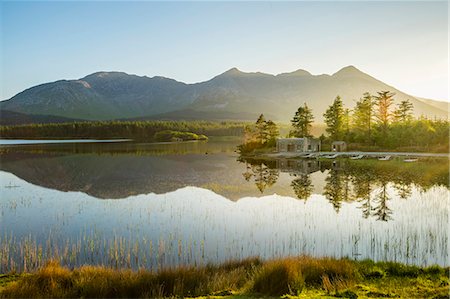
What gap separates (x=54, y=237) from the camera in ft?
58.8

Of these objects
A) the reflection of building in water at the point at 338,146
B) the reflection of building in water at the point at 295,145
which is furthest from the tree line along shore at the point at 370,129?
the reflection of building in water at the point at 295,145

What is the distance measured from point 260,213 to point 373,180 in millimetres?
17089

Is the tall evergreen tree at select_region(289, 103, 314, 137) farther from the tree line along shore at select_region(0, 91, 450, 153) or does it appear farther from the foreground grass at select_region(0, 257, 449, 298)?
the foreground grass at select_region(0, 257, 449, 298)

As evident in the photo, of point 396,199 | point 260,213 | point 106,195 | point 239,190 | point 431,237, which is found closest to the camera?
point 431,237

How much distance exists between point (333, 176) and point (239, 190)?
41.4ft

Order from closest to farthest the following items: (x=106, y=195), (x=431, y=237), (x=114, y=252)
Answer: (x=114, y=252) < (x=431, y=237) < (x=106, y=195)

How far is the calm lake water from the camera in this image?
15.5 m

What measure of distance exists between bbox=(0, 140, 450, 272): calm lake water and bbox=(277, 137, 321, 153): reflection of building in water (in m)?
31.0

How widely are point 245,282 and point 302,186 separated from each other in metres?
23.5

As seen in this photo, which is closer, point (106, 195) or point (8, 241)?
point (8, 241)

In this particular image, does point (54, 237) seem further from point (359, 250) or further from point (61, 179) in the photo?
point (61, 179)

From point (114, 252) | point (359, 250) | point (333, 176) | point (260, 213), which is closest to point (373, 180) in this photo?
point (333, 176)

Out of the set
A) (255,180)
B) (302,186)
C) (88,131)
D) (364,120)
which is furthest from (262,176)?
(88,131)

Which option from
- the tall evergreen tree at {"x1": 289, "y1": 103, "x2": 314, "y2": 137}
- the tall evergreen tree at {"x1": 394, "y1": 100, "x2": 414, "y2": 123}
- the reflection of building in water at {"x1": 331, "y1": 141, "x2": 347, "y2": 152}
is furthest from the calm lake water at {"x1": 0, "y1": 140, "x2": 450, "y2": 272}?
the tall evergreen tree at {"x1": 394, "y1": 100, "x2": 414, "y2": 123}
